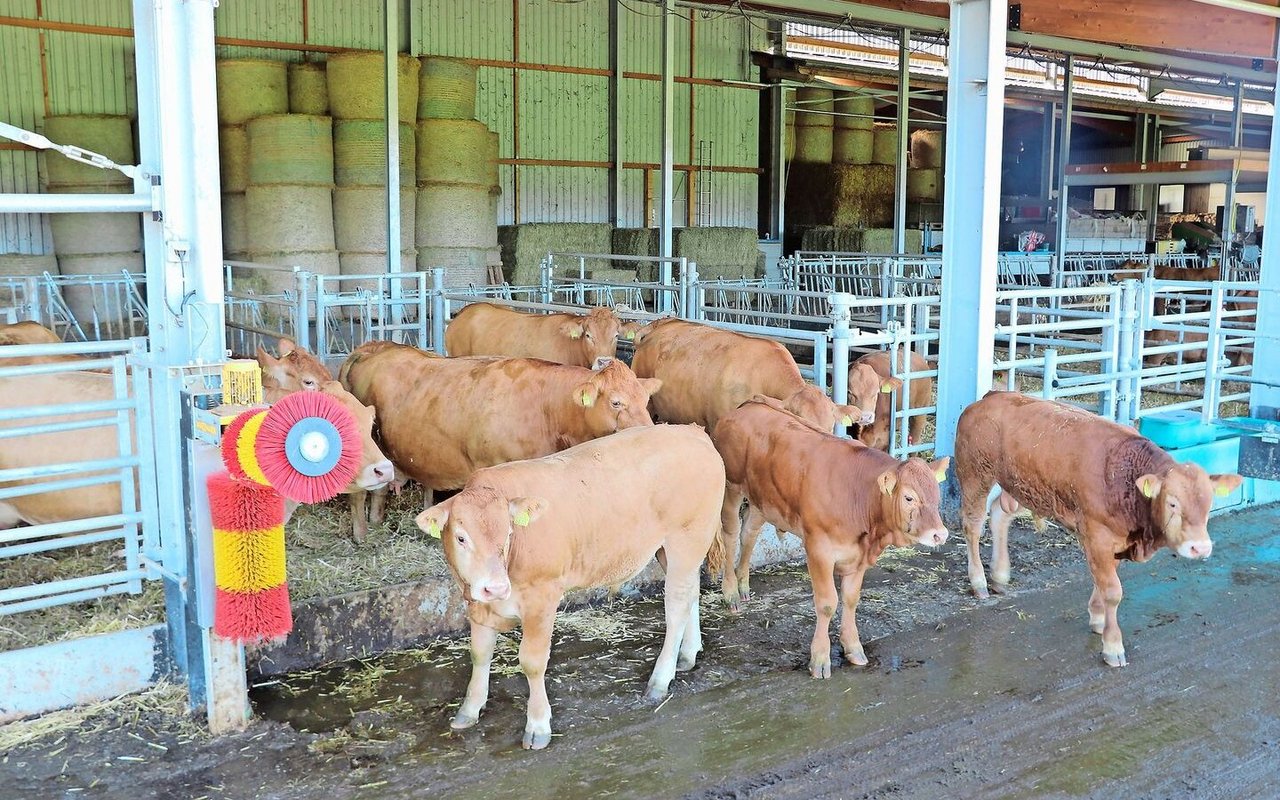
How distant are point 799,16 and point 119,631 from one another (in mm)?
13911

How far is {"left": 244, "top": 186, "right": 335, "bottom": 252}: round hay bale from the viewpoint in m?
13.4

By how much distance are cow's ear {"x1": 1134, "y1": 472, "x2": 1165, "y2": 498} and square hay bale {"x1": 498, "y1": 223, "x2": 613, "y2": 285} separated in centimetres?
1173

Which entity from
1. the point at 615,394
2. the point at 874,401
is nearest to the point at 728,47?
the point at 874,401

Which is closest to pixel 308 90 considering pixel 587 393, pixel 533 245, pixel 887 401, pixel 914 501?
pixel 533 245

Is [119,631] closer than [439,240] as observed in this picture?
Yes

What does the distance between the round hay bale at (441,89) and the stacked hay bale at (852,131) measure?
1006 centimetres

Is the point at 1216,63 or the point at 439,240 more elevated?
the point at 1216,63

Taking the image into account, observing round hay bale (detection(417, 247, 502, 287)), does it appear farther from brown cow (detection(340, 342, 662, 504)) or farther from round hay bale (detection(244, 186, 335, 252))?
brown cow (detection(340, 342, 662, 504))

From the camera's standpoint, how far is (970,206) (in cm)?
787

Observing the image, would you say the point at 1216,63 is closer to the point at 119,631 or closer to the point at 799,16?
the point at 799,16

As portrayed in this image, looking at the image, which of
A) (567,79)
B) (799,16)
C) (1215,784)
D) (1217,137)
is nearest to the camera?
(1215,784)

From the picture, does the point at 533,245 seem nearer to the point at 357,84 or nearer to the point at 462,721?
the point at 357,84

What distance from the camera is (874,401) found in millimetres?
7496

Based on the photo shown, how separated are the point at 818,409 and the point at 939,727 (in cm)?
224
